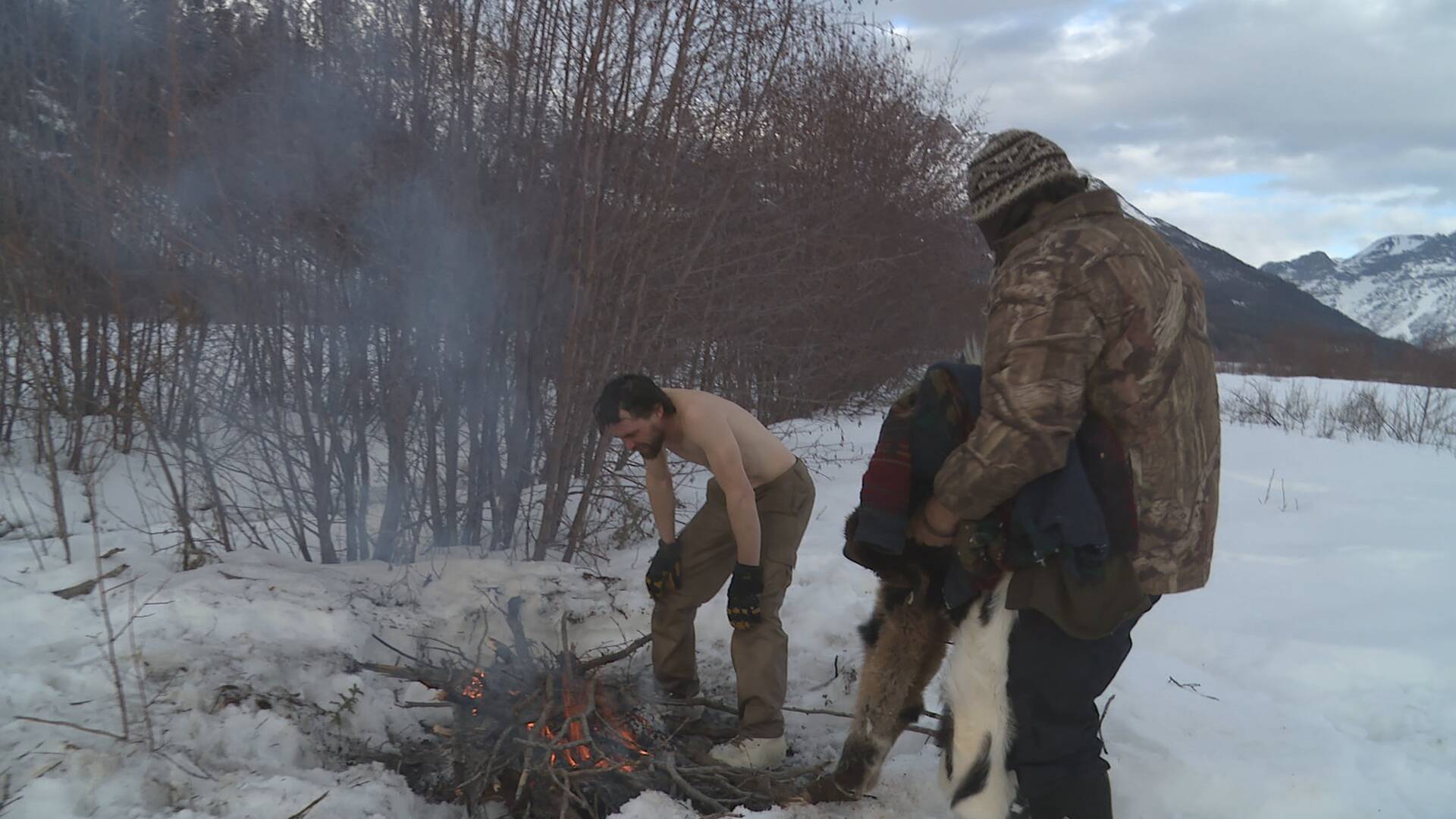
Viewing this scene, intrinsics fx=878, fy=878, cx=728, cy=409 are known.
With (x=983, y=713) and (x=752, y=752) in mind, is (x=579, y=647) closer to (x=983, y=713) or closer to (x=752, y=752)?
(x=752, y=752)

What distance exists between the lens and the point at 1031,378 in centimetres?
183

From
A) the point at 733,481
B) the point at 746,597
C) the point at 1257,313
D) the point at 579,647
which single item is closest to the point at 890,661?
the point at 746,597

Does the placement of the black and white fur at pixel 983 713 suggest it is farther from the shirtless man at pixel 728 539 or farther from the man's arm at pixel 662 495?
the man's arm at pixel 662 495

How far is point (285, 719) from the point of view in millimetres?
2795

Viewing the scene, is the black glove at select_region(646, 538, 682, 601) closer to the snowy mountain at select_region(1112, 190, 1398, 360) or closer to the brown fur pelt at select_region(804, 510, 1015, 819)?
the brown fur pelt at select_region(804, 510, 1015, 819)

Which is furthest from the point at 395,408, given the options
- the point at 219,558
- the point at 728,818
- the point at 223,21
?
the point at 728,818

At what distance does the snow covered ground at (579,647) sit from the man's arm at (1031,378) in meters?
1.27

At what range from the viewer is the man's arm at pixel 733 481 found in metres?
2.91

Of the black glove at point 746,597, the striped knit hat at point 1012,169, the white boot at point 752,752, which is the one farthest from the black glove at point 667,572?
the striped knit hat at point 1012,169

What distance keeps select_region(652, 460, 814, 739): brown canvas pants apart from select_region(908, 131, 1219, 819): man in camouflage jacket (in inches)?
42.8

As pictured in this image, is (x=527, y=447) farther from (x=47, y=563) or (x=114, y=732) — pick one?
(x=114, y=732)

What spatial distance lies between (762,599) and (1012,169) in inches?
66.0

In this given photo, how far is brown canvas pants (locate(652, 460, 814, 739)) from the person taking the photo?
2992 millimetres

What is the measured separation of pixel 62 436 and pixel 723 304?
444cm
